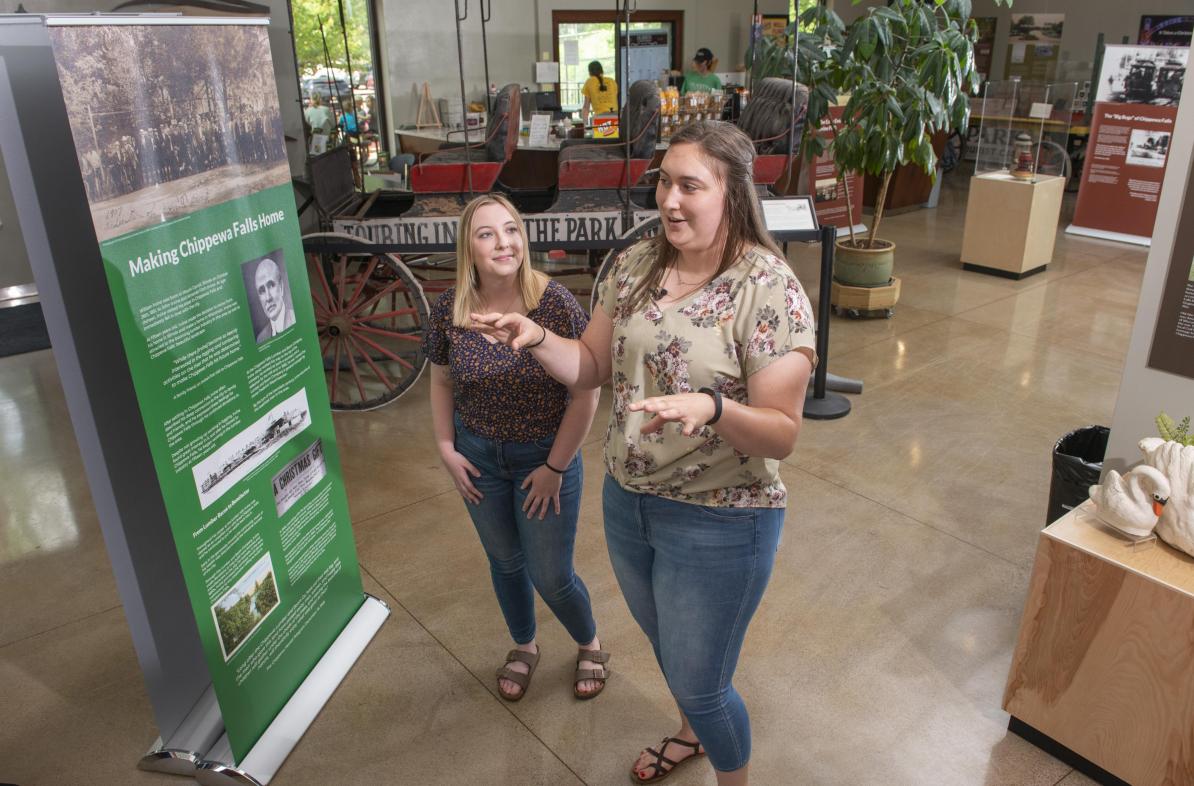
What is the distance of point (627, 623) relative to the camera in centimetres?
313

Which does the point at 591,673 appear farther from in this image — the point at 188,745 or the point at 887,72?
the point at 887,72

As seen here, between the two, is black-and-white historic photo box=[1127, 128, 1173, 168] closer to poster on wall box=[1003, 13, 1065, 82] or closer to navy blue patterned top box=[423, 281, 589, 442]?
poster on wall box=[1003, 13, 1065, 82]

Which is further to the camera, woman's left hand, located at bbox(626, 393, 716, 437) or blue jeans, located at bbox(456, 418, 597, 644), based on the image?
blue jeans, located at bbox(456, 418, 597, 644)

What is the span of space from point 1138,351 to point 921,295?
4531 mm

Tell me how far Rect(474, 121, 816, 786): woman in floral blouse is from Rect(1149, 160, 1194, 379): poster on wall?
1.38 m

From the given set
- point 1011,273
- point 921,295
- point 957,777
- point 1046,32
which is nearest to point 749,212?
point 957,777

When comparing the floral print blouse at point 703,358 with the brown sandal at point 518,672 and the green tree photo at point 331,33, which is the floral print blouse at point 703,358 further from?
the green tree photo at point 331,33

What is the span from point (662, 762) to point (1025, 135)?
6.76 m

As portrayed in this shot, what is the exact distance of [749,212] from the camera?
1.74 metres

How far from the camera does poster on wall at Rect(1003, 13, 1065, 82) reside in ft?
41.3

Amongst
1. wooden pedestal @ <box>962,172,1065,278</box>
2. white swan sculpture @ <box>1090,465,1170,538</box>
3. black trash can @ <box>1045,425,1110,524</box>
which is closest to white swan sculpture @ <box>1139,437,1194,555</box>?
white swan sculpture @ <box>1090,465,1170,538</box>

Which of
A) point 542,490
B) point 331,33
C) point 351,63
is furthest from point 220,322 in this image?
point 331,33

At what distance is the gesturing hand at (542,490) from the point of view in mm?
2256

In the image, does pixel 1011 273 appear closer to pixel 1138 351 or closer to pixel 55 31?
pixel 1138 351
